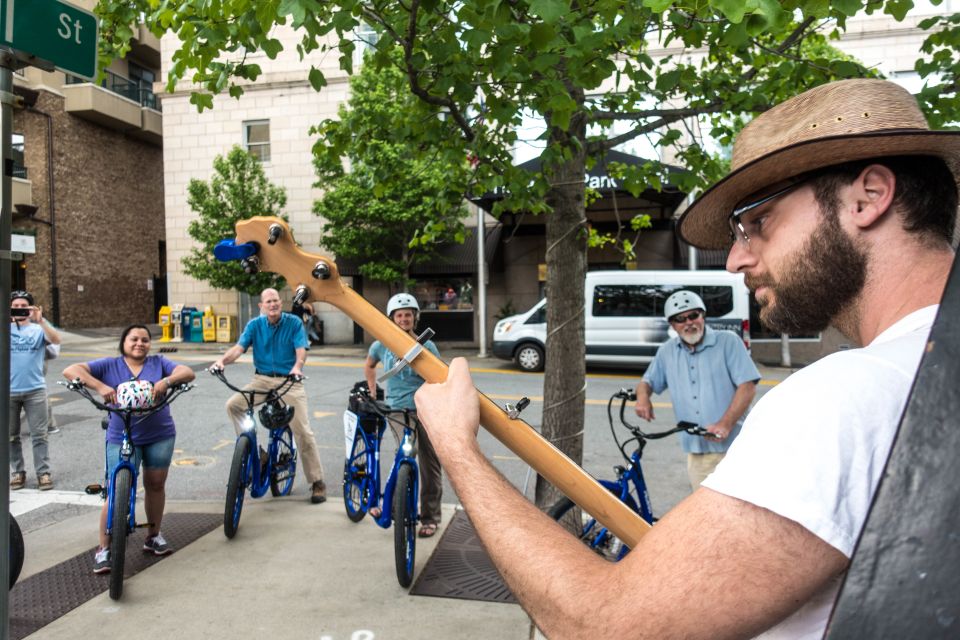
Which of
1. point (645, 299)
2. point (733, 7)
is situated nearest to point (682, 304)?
point (733, 7)

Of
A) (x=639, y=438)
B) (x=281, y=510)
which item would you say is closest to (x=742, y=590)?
(x=639, y=438)

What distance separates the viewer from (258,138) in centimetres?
2166

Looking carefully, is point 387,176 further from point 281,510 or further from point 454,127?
point 281,510

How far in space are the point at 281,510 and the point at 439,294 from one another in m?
15.2

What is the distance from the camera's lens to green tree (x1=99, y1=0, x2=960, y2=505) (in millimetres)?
2746

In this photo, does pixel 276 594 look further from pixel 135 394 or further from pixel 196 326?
pixel 196 326

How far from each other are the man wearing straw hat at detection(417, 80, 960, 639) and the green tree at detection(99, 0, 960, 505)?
4.12ft

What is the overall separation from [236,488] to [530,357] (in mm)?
10049

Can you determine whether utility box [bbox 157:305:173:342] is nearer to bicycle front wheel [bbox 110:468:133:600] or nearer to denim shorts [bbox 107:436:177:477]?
denim shorts [bbox 107:436:177:477]

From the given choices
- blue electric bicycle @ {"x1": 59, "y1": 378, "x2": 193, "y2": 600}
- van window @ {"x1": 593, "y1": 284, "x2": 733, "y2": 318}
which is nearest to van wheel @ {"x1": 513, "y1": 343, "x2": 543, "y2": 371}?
van window @ {"x1": 593, "y1": 284, "x2": 733, "y2": 318}

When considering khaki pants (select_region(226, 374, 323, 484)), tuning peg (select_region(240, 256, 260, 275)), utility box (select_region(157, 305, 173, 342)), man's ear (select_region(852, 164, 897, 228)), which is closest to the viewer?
man's ear (select_region(852, 164, 897, 228))

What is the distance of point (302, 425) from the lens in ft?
19.3

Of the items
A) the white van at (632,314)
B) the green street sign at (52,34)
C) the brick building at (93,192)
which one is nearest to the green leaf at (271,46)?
the green street sign at (52,34)

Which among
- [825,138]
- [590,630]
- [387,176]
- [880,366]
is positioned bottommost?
[590,630]
